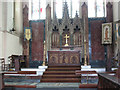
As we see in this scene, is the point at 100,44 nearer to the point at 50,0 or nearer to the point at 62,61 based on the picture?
the point at 62,61

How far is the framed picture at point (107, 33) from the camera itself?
1318 centimetres

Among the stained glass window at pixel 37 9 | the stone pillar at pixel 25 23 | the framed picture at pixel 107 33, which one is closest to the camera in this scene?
the framed picture at pixel 107 33

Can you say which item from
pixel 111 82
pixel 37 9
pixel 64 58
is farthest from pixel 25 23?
pixel 111 82

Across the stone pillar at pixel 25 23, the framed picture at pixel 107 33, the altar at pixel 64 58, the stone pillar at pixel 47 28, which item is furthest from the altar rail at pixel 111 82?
the stone pillar at pixel 25 23

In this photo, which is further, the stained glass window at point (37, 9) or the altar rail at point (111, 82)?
the stained glass window at point (37, 9)

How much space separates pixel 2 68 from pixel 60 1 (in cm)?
707

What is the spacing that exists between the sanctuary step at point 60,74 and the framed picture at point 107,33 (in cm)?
381

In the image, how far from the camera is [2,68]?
1132 cm

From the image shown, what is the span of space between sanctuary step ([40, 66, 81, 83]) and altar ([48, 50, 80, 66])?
2.34 ft

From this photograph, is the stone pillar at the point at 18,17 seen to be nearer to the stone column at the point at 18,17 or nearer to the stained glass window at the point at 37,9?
the stone column at the point at 18,17

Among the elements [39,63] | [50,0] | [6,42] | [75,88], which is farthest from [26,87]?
[50,0]

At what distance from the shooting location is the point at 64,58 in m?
11.4

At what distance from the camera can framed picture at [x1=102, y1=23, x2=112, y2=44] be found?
13.2 meters

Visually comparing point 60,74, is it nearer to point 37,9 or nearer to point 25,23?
point 25,23
